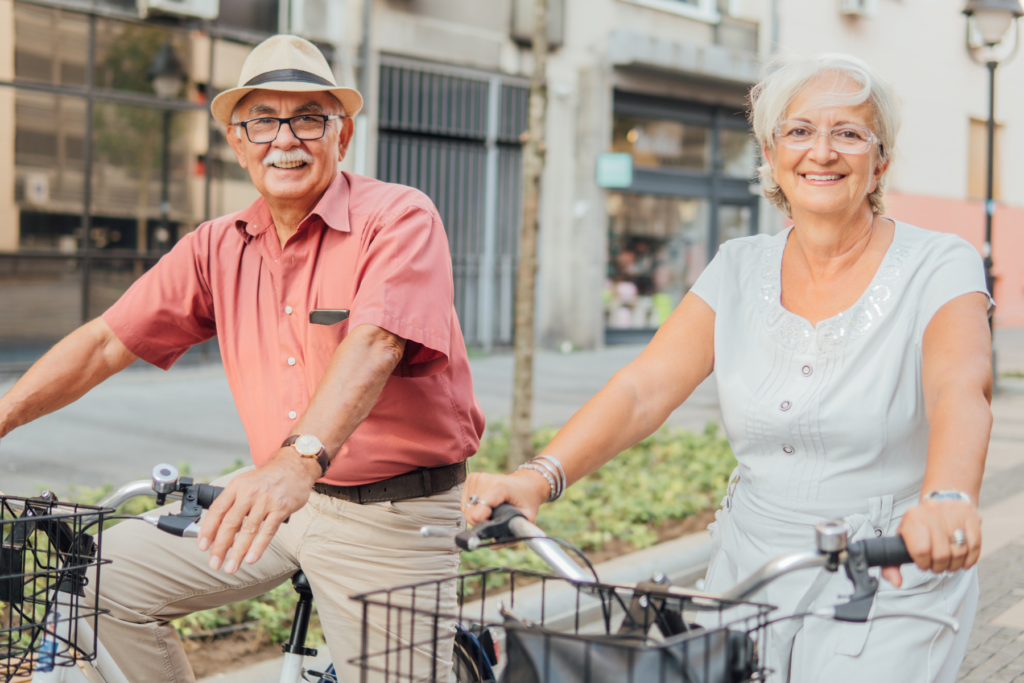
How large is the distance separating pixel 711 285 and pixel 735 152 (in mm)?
16168

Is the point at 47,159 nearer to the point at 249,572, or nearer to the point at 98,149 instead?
the point at 98,149

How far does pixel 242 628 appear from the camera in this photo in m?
4.09

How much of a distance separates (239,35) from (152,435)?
5.58m

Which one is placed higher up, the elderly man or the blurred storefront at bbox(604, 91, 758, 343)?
the blurred storefront at bbox(604, 91, 758, 343)

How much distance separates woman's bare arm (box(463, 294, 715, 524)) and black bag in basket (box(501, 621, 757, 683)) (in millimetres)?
502

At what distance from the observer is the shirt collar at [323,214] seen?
8.46 ft

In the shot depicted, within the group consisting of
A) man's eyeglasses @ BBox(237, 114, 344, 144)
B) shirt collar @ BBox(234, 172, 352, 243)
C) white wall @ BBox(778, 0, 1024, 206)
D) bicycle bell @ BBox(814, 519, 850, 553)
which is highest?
white wall @ BBox(778, 0, 1024, 206)

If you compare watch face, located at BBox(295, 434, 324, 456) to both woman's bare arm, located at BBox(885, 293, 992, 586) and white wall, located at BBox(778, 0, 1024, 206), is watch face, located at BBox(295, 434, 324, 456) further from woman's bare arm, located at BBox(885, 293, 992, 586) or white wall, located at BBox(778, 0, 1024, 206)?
white wall, located at BBox(778, 0, 1024, 206)

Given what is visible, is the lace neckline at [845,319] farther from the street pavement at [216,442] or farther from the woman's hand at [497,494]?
the street pavement at [216,442]

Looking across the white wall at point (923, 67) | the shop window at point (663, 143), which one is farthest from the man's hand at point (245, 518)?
the white wall at point (923, 67)

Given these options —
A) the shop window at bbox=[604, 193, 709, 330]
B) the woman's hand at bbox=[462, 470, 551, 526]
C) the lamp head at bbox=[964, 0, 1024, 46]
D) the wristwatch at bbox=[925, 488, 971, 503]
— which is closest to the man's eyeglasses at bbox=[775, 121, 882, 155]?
the wristwatch at bbox=[925, 488, 971, 503]

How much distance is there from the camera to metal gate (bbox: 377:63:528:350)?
1347 centimetres

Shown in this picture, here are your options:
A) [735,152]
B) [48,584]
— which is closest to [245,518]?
[48,584]

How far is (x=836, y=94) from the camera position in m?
2.21
